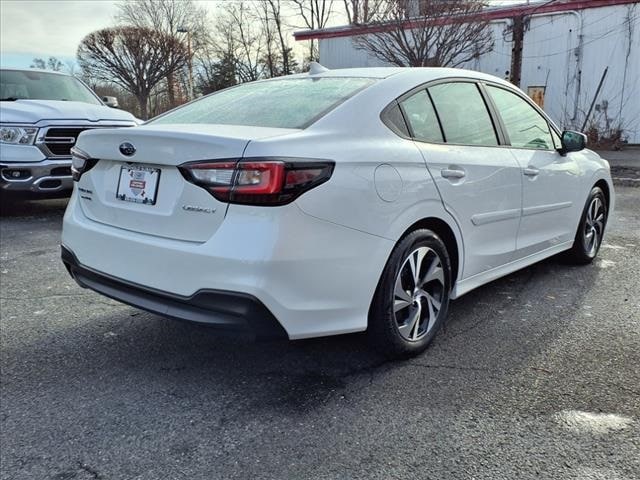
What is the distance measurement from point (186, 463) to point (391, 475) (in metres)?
0.80

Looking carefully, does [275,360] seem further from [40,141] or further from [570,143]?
[40,141]

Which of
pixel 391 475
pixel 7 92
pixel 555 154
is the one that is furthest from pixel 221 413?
pixel 7 92

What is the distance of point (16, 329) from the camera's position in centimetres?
357

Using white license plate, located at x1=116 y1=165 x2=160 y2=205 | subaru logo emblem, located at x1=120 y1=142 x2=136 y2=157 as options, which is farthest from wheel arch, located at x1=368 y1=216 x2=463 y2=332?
subaru logo emblem, located at x1=120 y1=142 x2=136 y2=157

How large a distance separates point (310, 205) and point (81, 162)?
4.74ft

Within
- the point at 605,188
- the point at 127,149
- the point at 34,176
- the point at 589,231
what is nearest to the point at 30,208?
the point at 34,176

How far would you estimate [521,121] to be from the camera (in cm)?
411

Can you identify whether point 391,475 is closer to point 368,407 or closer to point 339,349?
point 368,407

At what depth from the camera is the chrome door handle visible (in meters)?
3.10

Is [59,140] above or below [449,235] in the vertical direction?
above

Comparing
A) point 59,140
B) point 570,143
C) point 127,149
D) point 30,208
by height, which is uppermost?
point 127,149

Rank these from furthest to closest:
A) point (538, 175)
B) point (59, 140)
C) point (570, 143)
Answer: point (59, 140) → point (570, 143) → point (538, 175)

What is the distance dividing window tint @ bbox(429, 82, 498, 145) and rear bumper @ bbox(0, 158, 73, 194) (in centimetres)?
511

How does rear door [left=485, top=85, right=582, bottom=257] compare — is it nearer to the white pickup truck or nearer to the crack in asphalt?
the crack in asphalt
